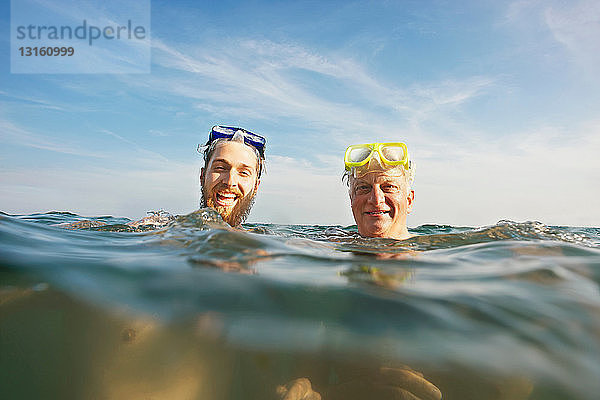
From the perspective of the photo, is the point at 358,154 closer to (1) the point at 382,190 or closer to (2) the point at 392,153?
(2) the point at 392,153

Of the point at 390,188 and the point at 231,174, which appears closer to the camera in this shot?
the point at 390,188

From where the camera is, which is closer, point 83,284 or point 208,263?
point 83,284

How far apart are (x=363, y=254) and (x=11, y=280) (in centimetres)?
254

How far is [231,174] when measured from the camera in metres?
5.33

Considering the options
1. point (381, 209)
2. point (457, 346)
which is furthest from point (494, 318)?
point (381, 209)

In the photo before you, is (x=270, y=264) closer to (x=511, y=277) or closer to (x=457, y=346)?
(x=457, y=346)

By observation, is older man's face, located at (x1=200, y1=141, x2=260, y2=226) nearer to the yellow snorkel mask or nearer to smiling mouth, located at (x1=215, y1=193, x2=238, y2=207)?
smiling mouth, located at (x1=215, y1=193, x2=238, y2=207)

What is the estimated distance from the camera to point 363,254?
3250 millimetres

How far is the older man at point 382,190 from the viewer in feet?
16.7

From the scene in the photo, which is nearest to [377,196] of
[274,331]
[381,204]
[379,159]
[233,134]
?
[381,204]

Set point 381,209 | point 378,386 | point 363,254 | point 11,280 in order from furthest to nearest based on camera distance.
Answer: point 381,209
point 363,254
point 11,280
point 378,386

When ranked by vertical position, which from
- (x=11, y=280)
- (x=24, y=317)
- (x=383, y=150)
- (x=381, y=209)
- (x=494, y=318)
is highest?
(x=383, y=150)

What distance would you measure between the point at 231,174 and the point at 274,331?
162 inches

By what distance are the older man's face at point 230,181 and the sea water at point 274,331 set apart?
3.01 m
